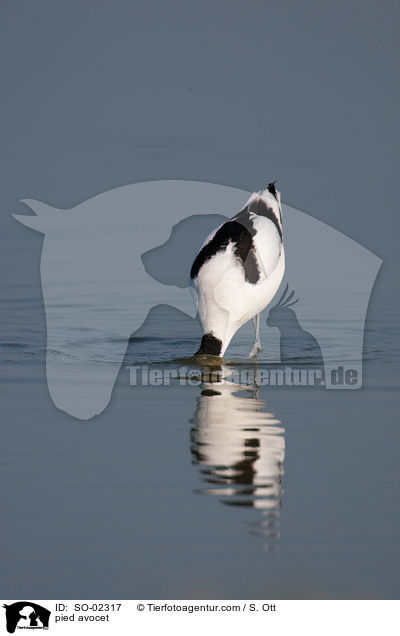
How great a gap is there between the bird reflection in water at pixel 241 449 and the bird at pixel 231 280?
3.86ft

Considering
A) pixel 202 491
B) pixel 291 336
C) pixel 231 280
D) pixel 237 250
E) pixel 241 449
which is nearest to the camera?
pixel 202 491

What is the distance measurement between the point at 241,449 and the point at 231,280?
11.6ft

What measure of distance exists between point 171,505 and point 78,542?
83 centimetres

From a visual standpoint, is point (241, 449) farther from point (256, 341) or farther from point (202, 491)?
point (256, 341)

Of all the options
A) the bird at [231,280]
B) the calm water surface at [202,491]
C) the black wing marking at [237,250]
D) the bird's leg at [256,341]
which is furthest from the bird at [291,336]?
the black wing marking at [237,250]

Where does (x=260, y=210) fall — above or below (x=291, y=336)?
above

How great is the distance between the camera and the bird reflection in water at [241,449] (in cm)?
771

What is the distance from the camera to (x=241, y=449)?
29.6ft

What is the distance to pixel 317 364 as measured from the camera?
1191 centimetres
